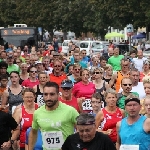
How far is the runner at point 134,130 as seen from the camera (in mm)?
7121

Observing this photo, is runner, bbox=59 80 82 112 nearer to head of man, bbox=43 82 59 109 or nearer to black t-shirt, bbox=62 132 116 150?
head of man, bbox=43 82 59 109

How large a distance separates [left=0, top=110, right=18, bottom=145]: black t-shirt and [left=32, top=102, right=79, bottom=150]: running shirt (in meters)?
0.54

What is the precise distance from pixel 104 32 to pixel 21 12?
A: 45.1 ft

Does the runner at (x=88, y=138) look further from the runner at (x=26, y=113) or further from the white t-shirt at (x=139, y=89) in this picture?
the white t-shirt at (x=139, y=89)

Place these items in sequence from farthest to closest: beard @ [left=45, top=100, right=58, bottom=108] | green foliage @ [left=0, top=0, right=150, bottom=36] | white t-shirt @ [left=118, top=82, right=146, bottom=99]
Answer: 1. green foliage @ [left=0, top=0, right=150, bottom=36]
2. white t-shirt @ [left=118, top=82, right=146, bottom=99]
3. beard @ [left=45, top=100, right=58, bottom=108]

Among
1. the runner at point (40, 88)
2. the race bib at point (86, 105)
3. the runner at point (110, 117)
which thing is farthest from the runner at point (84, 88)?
the runner at point (110, 117)

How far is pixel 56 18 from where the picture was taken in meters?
69.6

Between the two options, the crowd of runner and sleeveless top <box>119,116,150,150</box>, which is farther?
sleeveless top <box>119,116,150,150</box>

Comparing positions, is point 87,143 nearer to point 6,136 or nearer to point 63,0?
point 6,136

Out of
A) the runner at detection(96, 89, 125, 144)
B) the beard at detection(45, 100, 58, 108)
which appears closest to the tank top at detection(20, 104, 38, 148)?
the runner at detection(96, 89, 125, 144)

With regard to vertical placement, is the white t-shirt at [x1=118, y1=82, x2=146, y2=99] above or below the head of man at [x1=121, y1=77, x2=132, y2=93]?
below

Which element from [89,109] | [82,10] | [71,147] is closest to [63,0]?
[82,10]

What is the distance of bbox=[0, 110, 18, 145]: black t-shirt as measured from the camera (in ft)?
26.3

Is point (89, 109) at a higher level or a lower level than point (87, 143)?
lower
